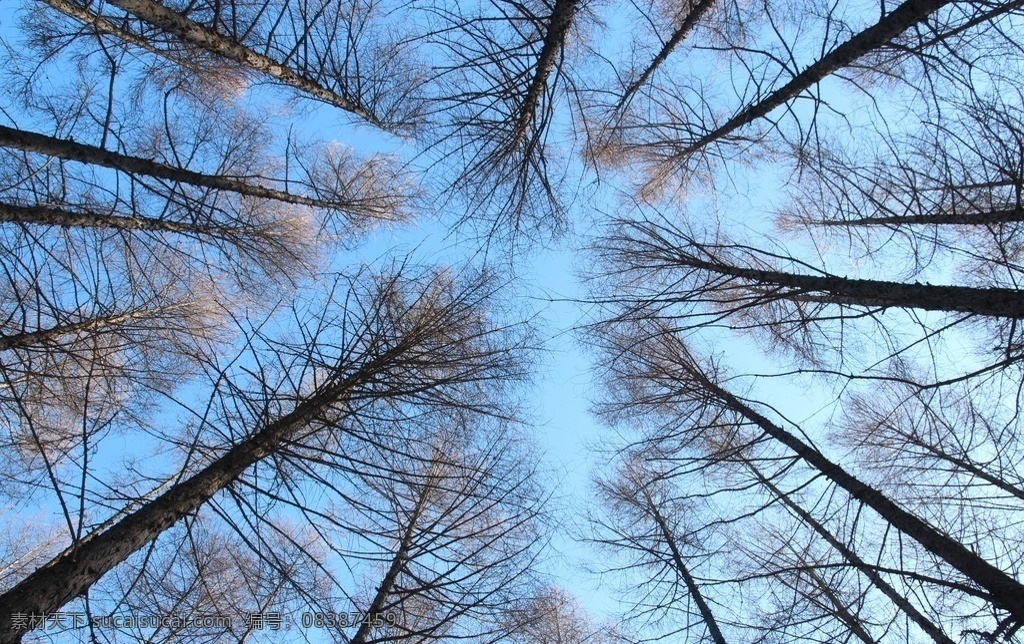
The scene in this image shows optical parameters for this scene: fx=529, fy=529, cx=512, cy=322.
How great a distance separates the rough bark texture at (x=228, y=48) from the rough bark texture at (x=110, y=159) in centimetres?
124

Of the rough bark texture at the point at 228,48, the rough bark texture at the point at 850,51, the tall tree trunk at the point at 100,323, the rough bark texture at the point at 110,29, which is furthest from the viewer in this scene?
the rough bark texture at the point at 110,29

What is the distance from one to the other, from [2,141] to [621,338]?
19.5 feet

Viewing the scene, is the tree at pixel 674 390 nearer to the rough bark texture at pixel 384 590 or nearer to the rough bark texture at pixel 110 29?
the rough bark texture at pixel 384 590

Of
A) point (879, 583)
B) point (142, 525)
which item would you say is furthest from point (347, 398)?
point (879, 583)

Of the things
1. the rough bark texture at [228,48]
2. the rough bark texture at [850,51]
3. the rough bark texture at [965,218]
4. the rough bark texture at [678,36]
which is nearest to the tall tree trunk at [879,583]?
the rough bark texture at [965,218]

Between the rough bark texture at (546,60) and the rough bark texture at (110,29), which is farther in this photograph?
the rough bark texture at (110,29)

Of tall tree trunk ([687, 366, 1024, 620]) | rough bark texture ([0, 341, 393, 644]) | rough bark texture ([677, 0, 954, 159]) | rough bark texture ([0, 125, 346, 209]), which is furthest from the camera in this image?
rough bark texture ([0, 125, 346, 209])

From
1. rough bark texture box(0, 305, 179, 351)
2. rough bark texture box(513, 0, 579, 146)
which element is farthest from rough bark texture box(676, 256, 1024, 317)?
rough bark texture box(0, 305, 179, 351)

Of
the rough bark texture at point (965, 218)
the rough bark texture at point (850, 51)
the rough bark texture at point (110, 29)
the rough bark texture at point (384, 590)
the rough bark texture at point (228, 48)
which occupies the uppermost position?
the rough bark texture at point (110, 29)

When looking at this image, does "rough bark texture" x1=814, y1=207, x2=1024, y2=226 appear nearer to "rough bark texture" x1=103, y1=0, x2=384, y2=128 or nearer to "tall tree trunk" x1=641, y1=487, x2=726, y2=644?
"tall tree trunk" x1=641, y1=487, x2=726, y2=644

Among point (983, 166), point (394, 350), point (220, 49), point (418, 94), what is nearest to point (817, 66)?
point (983, 166)

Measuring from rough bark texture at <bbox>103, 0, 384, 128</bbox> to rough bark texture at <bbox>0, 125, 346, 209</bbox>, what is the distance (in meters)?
1.24

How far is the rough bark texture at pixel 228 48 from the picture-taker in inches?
180

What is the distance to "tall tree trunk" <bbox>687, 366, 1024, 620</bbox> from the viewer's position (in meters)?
3.11
